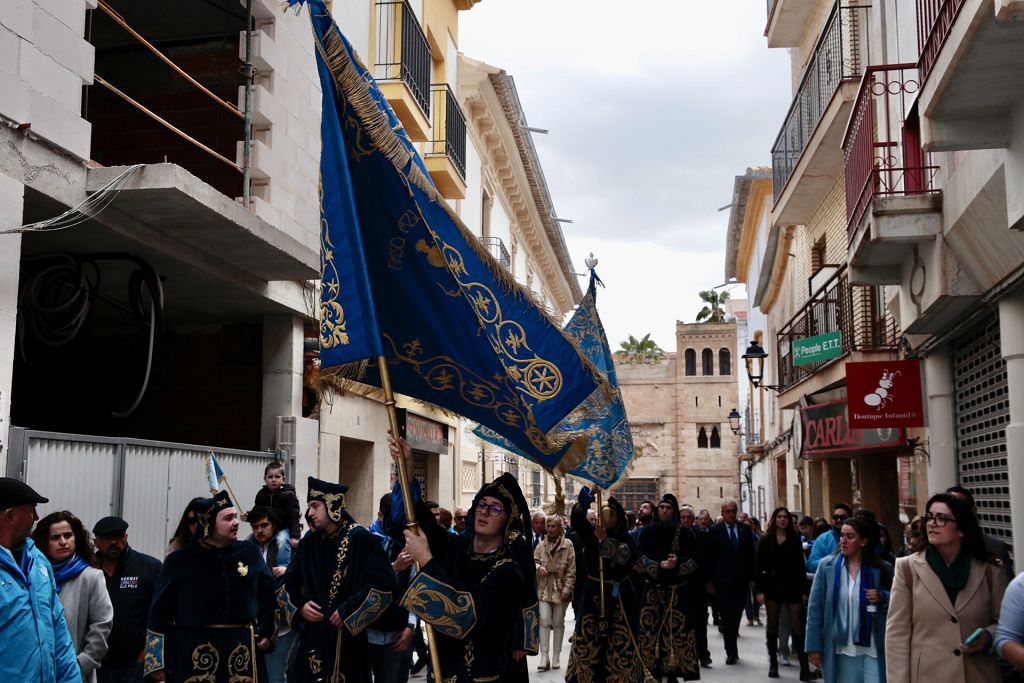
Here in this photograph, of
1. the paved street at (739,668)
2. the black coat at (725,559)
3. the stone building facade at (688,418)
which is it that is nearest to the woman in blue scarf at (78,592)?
the paved street at (739,668)

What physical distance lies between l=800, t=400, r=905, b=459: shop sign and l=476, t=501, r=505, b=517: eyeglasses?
909 centimetres

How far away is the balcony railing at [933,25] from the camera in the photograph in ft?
22.9

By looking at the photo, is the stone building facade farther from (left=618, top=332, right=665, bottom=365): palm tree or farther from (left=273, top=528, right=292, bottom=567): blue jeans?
(left=273, top=528, right=292, bottom=567): blue jeans

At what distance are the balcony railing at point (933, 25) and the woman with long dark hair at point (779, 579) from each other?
5635 millimetres

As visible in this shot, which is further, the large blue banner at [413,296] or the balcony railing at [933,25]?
the balcony railing at [933,25]

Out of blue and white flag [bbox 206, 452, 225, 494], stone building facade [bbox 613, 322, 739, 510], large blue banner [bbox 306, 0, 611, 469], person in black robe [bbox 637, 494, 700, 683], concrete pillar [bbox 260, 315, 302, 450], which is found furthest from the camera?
stone building facade [bbox 613, 322, 739, 510]

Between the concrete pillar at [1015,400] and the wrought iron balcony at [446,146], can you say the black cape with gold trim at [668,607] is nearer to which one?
the concrete pillar at [1015,400]

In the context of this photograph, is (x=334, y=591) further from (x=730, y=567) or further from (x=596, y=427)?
(x=730, y=567)

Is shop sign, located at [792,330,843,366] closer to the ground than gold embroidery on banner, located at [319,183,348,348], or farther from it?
farther from it

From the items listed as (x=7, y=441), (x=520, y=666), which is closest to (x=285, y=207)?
(x=7, y=441)

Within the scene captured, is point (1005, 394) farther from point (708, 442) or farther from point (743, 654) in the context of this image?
point (708, 442)

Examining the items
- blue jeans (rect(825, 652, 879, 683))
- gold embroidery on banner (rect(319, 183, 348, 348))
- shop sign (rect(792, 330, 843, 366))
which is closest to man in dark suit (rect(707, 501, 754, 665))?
shop sign (rect(792, 330, 843, 366))

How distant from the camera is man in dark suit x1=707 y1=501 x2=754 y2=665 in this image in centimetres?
1408

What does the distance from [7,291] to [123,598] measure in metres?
2.43
